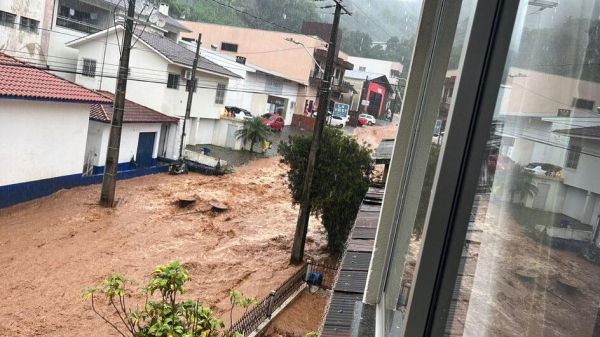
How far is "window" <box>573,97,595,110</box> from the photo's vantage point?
333 millimetres

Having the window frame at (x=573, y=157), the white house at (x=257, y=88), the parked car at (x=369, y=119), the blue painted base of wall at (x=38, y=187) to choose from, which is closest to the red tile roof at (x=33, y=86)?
the blue painted base of wall at (x=38, y=187)

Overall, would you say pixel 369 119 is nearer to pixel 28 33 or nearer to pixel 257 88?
pixel 257 88

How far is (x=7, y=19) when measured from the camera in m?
14.7

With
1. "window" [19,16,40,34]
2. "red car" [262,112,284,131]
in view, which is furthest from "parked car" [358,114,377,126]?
"window" [19,16,40,34]

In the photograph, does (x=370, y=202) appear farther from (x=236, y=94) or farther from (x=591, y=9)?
(x=236, y=94)

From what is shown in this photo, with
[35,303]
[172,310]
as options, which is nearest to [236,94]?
[35,303]

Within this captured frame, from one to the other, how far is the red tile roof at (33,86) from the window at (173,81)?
4667 mm

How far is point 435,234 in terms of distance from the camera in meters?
0.46

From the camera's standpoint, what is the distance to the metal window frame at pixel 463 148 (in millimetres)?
432

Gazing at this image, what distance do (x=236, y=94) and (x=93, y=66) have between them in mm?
6771

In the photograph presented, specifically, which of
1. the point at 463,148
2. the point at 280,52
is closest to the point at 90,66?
the point at 280,52

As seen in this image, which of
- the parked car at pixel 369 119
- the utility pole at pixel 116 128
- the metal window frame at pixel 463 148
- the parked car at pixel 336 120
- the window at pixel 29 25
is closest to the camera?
the metal window frame at pixel 463 148

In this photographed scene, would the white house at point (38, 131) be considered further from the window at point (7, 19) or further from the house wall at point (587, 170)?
the house wall at point (587, 170)

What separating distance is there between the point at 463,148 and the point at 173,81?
52.7 ft
